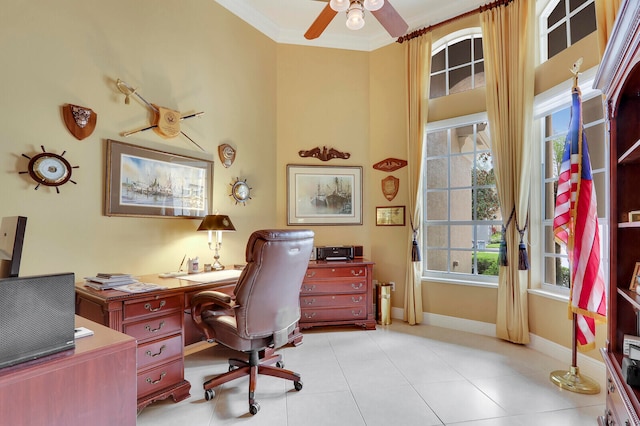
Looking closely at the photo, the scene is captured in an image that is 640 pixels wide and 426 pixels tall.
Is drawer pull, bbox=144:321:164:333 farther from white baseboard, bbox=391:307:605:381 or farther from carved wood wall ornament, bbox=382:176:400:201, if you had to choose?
carved wood wall ornament, bbox=382:176:400:201

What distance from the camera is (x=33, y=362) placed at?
98cm

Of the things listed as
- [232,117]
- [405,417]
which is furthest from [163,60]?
[405,417]

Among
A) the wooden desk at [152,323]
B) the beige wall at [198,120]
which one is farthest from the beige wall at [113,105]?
the wooden desk at [152,323]

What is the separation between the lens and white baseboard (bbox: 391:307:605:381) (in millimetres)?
2543

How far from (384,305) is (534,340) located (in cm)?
156

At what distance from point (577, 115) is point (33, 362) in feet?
11.2

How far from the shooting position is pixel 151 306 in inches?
83.7

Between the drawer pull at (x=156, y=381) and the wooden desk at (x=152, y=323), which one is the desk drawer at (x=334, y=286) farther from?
the drawer pull at (x=156, y=381)

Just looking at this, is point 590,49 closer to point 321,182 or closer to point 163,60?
point 321,182

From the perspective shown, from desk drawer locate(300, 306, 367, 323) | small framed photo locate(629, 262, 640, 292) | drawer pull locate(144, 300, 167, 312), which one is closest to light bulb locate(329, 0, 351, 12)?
small framed photo locate(629, 262, 640, 292)

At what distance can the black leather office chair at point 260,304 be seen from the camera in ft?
6.62

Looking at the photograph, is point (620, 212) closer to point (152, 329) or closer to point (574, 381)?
point (574, 381)

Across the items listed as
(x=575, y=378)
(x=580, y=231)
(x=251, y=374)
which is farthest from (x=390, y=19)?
(x=575, y=378)

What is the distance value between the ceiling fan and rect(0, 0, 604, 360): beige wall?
1.31 meters
